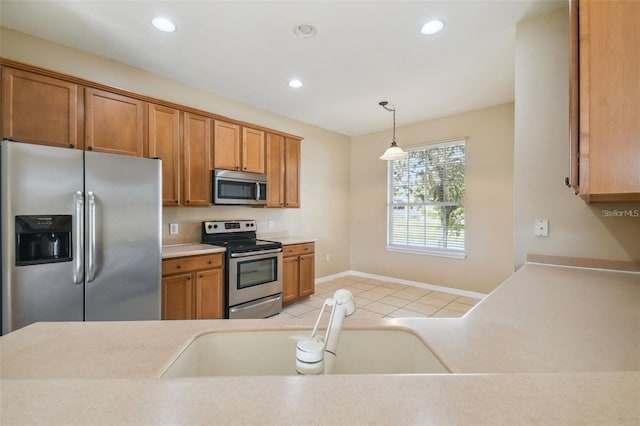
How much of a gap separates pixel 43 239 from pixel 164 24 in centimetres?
182

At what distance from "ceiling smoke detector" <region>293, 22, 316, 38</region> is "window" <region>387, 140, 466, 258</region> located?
2.89 metres

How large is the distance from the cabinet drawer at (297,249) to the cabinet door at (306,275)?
72 mm

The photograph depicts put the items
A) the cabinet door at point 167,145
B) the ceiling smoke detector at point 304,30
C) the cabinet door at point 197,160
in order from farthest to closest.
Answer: the cabinet door at point 197,160 → the cabinet door at point 167,145 → the ceiling smoke detector at point 304,30

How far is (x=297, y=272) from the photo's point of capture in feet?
12.6

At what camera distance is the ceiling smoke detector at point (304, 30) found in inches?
86.9

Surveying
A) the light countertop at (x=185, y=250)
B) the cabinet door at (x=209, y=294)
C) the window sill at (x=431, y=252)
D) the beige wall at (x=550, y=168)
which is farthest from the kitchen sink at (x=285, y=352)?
the window sill at (x=431, y=252)

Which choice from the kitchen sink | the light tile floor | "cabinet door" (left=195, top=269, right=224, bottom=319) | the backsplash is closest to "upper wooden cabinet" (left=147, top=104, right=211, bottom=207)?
the backsplash

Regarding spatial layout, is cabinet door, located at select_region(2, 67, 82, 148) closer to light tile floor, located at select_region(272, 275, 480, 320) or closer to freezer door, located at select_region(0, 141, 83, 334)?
freezer door, located at select_region(0, 141, 83, 334)

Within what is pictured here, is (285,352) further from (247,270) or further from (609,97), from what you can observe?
(247,270)

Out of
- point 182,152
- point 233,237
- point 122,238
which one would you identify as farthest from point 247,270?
point 182,152

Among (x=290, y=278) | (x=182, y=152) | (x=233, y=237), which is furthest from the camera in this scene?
(x=290, y=278)

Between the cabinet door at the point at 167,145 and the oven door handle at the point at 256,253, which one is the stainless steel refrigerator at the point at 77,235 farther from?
the oven door handle at the point at 256,253

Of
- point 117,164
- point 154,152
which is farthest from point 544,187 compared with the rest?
point 154,152

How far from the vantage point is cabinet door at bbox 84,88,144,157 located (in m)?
2.41
